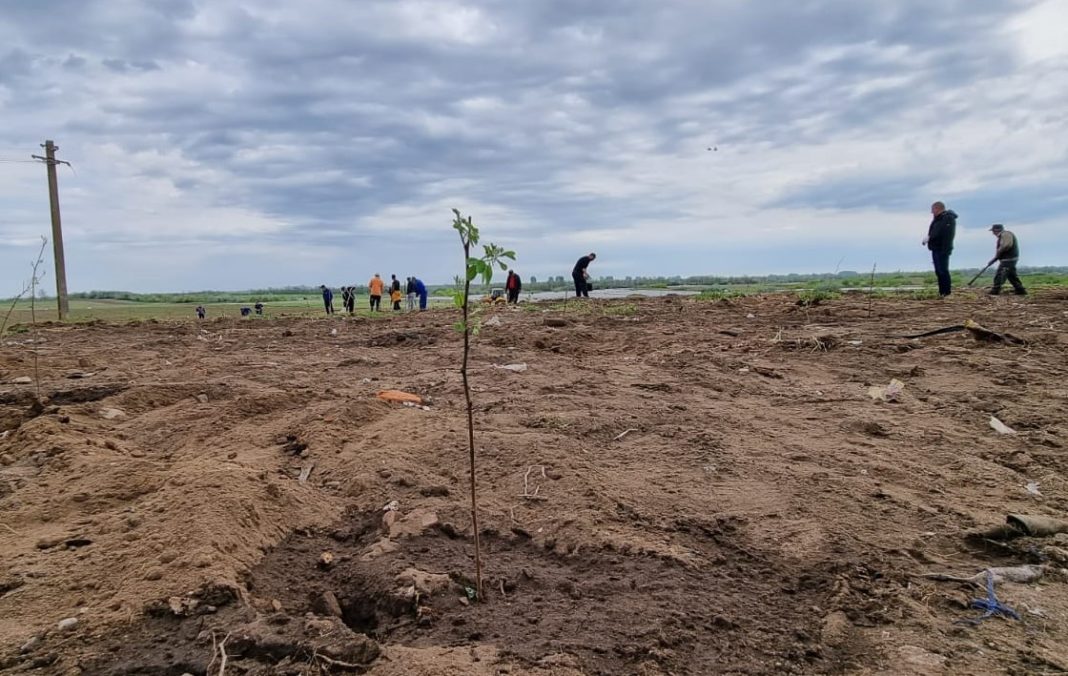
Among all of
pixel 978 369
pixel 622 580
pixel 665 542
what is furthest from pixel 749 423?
pixel 978 369

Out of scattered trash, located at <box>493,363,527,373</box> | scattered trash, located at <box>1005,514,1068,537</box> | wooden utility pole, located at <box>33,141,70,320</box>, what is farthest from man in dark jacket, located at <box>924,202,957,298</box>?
wooden utility pole, located at <box>33,141,70,320</box>

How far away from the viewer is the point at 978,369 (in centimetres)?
534

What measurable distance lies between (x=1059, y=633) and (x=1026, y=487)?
1.45 metres

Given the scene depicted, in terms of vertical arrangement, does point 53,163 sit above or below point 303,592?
above

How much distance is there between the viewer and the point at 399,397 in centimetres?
491

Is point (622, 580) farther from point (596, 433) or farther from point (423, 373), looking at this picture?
point (423, 373)

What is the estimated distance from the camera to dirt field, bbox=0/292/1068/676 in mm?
1938

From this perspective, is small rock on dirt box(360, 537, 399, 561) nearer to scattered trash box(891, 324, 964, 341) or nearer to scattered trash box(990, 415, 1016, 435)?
scattered trash box(990, 415, 1016, 435)

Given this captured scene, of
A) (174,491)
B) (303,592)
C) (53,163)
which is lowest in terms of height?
(303,592)

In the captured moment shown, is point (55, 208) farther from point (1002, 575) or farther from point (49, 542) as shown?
point (1002, 575)

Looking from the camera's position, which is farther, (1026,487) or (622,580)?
(1026,487)

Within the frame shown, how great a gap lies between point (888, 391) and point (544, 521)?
11.1ft

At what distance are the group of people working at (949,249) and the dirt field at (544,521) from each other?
5.54m

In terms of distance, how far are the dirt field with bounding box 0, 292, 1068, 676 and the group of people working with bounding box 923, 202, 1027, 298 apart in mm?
5543
